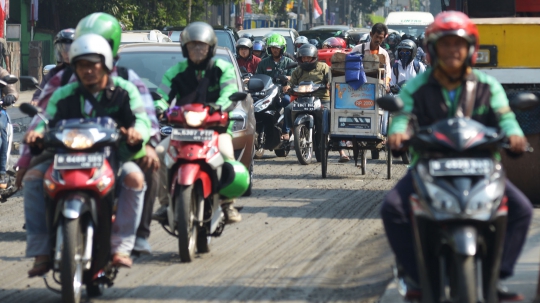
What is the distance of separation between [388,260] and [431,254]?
2875 mm

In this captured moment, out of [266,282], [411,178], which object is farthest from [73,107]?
[411,178]

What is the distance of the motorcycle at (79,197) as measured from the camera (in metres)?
6.04

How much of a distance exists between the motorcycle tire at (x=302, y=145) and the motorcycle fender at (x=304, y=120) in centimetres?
6

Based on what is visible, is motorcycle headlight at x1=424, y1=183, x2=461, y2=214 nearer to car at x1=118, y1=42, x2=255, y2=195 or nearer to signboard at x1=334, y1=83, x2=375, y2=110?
car at x1=118, y1=42, x2=255, y2=195

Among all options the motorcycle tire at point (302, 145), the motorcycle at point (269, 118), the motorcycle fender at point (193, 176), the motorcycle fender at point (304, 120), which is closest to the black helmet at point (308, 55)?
the motorcycle at point (269, 118)

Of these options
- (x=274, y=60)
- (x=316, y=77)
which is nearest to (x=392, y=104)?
(x=316, y=77)

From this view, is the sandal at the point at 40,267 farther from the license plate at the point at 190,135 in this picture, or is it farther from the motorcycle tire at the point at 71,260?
the license plate at the point at 190,135

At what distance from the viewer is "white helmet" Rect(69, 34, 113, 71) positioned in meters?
6.34

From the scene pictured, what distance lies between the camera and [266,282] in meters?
7.26

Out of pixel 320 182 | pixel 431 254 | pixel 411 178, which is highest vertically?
pixel 411 178

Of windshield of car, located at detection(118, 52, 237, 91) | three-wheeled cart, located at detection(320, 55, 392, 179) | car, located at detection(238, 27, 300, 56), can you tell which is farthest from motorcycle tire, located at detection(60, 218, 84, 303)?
car, located at detection(238, 27, 300, 56)

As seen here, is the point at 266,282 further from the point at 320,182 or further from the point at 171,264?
the point at 320,182

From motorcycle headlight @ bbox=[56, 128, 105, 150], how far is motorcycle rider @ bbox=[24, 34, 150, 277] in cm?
25

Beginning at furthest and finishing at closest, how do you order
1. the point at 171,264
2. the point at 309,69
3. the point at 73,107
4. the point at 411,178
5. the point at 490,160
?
the point at 309,69
the point at 171,264
the point at 73,107
the point at 411,178
the point at 490,160
